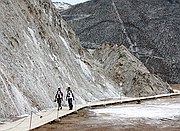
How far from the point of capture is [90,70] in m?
38.4

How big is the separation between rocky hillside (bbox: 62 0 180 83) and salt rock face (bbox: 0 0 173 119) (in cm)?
3077

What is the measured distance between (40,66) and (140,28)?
57.6 m

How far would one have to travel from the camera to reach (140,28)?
3238 inches

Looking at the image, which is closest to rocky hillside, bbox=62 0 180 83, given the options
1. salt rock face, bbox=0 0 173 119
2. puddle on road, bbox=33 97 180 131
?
salt rock face, bbox=0 0 173 119

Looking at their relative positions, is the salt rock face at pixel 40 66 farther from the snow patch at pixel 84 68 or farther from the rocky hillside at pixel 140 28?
the rocky hillside at pixel 140 28

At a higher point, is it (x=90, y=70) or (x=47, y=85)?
(x=90, y=70)

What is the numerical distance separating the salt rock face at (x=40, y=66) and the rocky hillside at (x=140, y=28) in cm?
3077

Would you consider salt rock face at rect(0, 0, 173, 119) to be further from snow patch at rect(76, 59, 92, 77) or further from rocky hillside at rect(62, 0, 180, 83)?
rocky hillside at rect(62, 0, 180, 83)

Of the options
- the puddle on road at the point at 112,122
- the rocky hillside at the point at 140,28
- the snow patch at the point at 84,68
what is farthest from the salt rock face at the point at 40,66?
the rocky hillside at the point at 140,28

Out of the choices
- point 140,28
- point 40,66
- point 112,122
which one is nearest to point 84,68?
point 40,66

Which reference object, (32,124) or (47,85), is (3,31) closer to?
(47,85)

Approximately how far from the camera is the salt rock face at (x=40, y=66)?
21.8 meters

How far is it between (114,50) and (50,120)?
3086cm

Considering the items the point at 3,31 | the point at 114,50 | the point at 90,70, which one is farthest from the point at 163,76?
the point at 3,31
